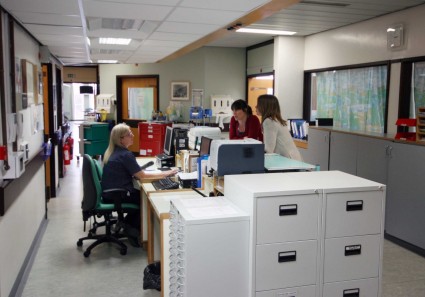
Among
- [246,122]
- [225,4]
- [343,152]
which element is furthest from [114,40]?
[343,152]

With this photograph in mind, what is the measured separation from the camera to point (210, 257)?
2.19m

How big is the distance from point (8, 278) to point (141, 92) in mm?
6885

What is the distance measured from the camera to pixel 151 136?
310 inches

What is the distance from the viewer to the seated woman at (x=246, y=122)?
16.3ft

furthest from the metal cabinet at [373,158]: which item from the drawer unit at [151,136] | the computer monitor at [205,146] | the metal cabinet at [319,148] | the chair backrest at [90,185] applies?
the drawer unit at [151,136]

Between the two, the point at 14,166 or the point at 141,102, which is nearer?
the point at 14,166

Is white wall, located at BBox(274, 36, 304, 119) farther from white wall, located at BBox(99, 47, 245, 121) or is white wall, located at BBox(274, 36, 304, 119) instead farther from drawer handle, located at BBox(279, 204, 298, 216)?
drawer handle, located at BBox(279, 204, 298, 216)

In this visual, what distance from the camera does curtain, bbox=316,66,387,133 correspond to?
5660mm

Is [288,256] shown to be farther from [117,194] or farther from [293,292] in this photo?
[117,194]

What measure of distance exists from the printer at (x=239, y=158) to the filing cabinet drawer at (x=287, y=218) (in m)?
0.58

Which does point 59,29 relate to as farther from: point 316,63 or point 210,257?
point 316,63

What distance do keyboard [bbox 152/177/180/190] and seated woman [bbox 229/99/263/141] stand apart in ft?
4.35

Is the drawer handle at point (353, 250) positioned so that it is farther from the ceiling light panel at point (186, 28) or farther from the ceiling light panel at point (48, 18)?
the ceiling light panel at point (48, 18)

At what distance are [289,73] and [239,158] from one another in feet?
16.2
